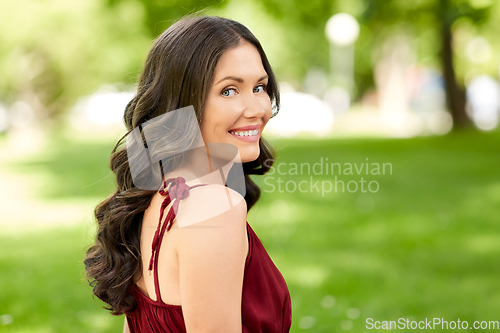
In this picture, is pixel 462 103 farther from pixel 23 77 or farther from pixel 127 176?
pixel 23 77

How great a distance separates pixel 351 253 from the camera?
611cm

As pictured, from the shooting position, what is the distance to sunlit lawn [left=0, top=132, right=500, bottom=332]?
176 inches

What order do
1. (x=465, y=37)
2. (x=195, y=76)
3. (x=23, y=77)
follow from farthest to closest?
1. (x=465, y=37)
2. (x=23, y=77)
3. (x=195, y=76)

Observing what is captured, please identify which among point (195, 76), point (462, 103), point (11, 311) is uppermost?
point (195, 76)

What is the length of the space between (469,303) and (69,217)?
6.14 metres

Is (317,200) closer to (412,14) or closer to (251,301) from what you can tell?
(251,301)

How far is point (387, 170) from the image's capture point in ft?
39.0

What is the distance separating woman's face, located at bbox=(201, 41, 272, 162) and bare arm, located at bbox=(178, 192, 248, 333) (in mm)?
371

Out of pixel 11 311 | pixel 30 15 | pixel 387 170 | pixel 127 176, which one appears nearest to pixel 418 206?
pixel 387 170

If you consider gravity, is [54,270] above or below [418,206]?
above

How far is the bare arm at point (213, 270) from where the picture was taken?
4.92ft
